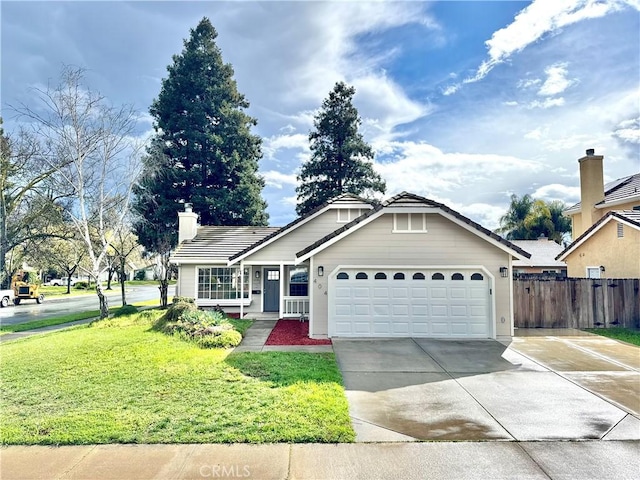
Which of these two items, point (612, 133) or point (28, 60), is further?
point (612, 133)

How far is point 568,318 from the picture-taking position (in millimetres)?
13961

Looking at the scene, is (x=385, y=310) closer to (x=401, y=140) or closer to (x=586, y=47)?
(x=586, y=47)

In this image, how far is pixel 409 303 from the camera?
1184 cm

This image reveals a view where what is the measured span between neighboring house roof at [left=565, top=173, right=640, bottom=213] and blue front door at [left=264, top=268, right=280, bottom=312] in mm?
18163

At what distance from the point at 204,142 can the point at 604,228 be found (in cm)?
2590

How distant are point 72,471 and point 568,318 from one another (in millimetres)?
15841

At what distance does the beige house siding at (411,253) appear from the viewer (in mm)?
11734

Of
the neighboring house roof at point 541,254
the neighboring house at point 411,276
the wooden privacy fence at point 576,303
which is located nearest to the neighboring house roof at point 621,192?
the neighboring house roof at point 541,254

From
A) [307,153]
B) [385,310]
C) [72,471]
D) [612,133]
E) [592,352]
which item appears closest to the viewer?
[72,471]

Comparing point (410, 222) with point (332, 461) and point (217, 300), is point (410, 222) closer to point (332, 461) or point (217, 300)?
point (332, 461)

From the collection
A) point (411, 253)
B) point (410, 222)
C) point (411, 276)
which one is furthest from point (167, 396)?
point (410, 222)

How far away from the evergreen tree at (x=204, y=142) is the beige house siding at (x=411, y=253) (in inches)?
689

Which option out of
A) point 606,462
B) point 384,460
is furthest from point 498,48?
point 384,460

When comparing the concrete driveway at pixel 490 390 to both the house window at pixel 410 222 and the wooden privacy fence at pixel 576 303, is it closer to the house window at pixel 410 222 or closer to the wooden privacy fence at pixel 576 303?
the wooden privacy fence at pixel 576 303
